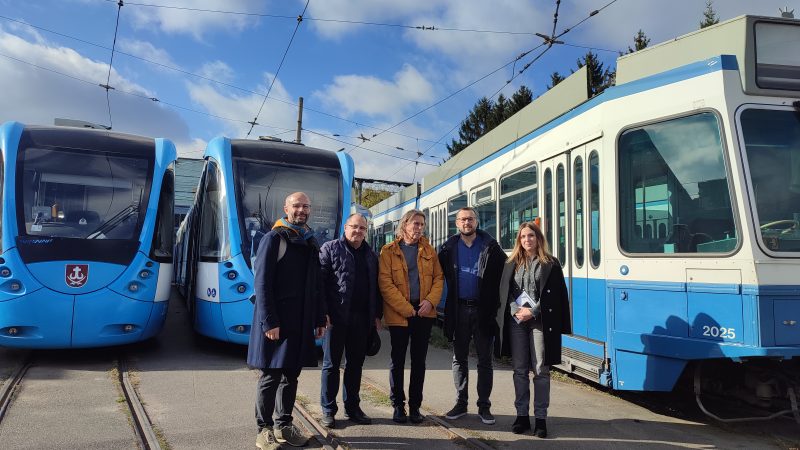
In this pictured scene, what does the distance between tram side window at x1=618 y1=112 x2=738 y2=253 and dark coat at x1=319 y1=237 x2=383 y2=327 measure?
241cm

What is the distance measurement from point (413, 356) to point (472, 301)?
70 centimetres

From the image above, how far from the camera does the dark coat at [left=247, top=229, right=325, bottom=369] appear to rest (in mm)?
4262

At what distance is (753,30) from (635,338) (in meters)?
2.77

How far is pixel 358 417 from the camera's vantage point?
5023 millimetres

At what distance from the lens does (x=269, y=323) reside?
4.23m

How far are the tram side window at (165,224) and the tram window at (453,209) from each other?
4664 millimetres

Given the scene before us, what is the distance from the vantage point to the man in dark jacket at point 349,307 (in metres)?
4.85

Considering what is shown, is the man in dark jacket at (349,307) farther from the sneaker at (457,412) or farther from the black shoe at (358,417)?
the sneaker at (457,412)

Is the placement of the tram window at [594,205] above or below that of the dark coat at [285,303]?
above

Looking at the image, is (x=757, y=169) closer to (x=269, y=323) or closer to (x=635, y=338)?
(x=635, y=338)

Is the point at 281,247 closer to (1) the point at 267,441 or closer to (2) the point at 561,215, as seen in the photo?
(1) the point at 267,441

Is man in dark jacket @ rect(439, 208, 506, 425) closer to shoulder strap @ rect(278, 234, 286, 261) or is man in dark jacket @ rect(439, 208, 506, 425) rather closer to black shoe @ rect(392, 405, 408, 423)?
black shoe @ rect(392, 405, 408, 423)

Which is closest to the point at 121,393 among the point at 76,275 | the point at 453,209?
the point at 76,275

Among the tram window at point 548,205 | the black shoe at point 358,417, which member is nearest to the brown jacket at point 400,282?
the black shoe at point 358,417
